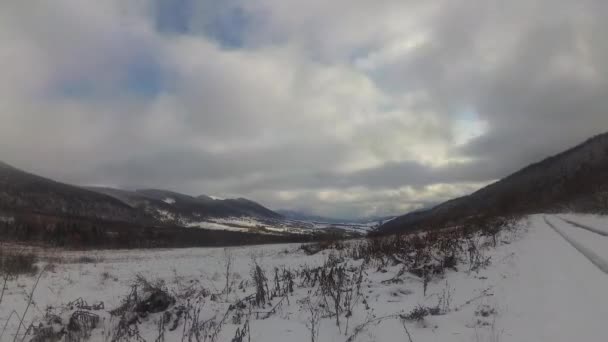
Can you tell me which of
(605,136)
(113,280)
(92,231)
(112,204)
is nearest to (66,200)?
(112,204)

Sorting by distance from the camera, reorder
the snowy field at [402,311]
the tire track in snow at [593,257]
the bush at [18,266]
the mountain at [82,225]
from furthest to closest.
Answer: the mountain at [82,225] < the bush at [18,266] < the tire track in snow at [593,257] < the snowy field at [402,311]

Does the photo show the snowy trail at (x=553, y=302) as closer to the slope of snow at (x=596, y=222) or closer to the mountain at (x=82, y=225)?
the slope of snow at (x=596, y=222)

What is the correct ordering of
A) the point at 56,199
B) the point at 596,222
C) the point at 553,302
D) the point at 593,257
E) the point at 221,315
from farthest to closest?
1. the point at 56,199
2. the point at 596,222
3. the point at 593,257
4. the point at 221,315
5. the point at 553,302

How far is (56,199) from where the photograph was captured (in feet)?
544

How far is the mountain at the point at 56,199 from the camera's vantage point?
151375 millimetres

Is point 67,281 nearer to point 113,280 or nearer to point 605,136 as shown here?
point 113,280

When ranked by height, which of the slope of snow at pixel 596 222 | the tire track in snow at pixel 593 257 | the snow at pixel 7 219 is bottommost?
the tire track in snow at pixel 593 257

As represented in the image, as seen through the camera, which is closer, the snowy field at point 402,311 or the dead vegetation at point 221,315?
the snowy field at point 402,311

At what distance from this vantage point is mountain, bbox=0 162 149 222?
15138cm

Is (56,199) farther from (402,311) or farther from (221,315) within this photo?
(402,311)

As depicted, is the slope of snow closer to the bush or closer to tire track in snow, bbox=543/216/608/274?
tire track in snow, bbox=543/216/608/274

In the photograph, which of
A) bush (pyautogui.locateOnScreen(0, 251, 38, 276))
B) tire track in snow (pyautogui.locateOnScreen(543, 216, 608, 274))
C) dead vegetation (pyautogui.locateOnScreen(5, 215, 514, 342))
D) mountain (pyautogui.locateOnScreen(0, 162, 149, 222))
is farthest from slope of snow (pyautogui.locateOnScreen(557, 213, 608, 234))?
mountain (pyautogui.locateOnScreen(0, 162, 149, 222))

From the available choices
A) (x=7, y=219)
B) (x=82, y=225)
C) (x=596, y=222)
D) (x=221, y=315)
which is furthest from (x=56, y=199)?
(x=221, y=315)

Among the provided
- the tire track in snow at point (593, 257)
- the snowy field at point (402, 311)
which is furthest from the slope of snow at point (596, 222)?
the snowy field at point (402, 311)
